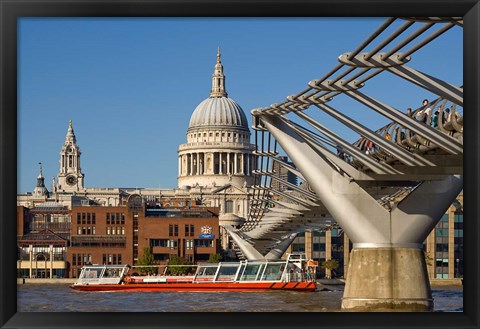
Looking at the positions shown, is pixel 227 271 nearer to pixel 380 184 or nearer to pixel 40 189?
pixel 380 184

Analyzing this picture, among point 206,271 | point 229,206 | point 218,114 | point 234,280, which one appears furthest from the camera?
point 218,114

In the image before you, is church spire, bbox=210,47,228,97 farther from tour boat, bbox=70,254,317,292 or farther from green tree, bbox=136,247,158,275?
tour boat, bbox=70,254,317,292

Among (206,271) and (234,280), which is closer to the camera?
(234,280)

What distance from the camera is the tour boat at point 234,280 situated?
2601 inches

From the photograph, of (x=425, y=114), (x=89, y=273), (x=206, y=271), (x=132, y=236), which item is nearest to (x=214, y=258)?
(x=132, y=236)

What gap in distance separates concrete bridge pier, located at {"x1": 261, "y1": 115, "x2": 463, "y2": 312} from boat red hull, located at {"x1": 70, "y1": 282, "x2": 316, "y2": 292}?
36921 millimetres

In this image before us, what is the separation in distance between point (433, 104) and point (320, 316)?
43.9ft

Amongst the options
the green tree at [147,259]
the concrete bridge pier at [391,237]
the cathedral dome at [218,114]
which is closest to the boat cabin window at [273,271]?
the green tree at [147,259]

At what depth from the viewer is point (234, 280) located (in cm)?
6869

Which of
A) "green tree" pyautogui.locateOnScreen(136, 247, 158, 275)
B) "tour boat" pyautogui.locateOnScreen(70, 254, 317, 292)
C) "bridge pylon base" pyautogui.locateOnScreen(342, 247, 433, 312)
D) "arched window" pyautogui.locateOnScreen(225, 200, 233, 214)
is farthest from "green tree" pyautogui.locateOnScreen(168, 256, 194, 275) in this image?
"bridge pylon base" pyautogui.locateOnScreen(342, 247, 433, 312)

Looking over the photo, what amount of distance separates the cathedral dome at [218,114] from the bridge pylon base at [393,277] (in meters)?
153

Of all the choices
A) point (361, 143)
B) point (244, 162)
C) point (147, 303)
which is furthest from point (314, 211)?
point (244, 162)

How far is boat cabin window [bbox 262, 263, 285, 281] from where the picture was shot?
68.0m

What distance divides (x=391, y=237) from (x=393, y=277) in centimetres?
99
